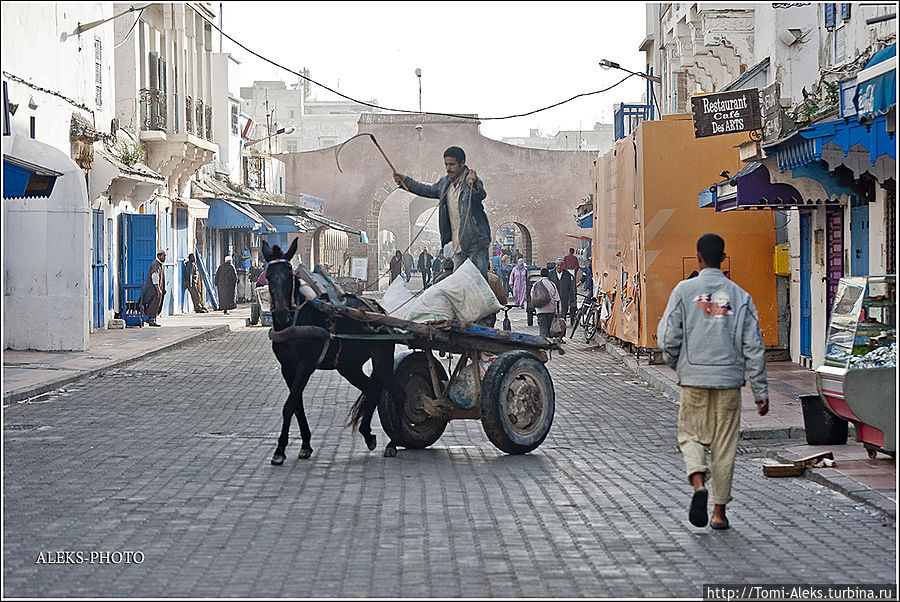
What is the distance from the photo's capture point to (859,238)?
14.7 m

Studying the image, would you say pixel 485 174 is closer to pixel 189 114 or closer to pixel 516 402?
pixel 189 114

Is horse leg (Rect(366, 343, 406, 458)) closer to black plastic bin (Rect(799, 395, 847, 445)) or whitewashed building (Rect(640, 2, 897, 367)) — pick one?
black plastic bin (Rect(799, 395, 847, 445))

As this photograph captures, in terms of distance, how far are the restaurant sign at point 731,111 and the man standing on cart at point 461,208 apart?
5.68m

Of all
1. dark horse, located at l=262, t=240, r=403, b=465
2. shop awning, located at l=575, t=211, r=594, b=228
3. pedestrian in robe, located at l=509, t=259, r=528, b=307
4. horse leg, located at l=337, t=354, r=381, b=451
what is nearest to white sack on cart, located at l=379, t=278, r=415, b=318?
dark horse, located at l=262, t=240, r=403, b=465

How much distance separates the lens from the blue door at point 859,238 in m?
14.4

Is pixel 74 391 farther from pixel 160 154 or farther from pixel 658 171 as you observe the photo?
pixel 160 154

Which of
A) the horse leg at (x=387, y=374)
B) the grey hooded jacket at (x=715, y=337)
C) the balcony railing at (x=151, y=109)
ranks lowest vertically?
the horse leg at (x=387, y=374)

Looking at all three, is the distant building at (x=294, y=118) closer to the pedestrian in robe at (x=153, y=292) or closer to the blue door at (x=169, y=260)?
the blue door at (x=169, y=260)

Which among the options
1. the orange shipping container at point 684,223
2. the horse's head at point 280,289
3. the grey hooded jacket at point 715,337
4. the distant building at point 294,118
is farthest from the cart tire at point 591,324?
the distant building at point 294,118

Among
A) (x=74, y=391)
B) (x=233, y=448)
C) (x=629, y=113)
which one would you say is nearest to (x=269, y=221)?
(x=629, y=113)

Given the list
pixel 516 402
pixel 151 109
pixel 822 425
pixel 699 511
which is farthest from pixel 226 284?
pixel 699 511

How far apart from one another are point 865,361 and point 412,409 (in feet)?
11.9

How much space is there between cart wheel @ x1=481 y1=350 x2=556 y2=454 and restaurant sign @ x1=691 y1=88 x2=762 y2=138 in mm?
6186

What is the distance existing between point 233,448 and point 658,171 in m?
10.7
